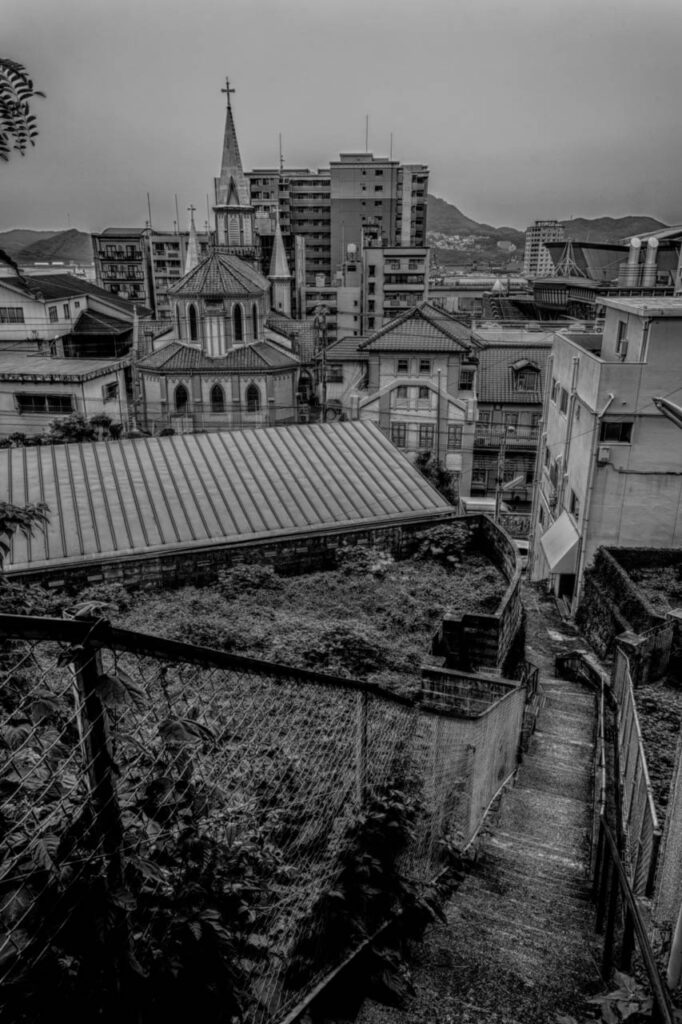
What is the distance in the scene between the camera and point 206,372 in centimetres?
4762

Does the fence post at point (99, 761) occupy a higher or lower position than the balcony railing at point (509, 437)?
higher

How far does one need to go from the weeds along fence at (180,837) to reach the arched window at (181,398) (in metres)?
44.6

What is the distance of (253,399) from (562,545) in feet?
100

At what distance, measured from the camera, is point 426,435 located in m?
41.2

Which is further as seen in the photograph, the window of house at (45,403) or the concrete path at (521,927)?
the window of house at (45,403)

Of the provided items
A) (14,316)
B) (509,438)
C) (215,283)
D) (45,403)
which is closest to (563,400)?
(509,438)

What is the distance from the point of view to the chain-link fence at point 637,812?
634cm

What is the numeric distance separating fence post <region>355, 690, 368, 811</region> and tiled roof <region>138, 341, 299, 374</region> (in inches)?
1740

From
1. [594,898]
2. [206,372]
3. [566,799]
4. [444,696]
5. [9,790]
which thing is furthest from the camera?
[206,372]

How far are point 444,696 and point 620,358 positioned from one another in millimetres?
17313

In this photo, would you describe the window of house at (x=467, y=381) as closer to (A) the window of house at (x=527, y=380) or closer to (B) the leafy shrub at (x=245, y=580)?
(A) the window of house at (x=527, y=380)

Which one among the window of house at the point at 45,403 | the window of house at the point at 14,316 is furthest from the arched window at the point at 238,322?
the window of house at the point at 45,403

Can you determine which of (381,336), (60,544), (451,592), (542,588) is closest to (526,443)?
(381,336)

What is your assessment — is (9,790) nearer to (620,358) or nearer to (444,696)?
(444,696)
